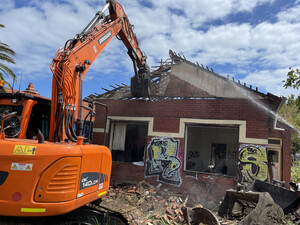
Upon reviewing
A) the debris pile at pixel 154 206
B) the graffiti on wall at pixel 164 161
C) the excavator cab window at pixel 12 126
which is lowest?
the debris pile at pixel 154 206

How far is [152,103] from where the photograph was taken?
35.0 ft

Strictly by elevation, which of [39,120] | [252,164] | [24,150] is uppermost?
[39,120]

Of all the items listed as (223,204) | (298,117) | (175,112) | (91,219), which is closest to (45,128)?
(91,219)

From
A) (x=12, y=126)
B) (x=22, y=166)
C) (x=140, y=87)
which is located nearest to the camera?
(x=22, y=166)

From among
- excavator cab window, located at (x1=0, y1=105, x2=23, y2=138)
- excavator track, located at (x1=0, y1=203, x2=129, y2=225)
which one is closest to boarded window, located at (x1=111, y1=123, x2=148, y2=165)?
excavator track, located at (x1=0, y1=203, x2=129, y2=225)

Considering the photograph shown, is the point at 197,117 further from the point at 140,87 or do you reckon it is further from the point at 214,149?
the point at 214,149

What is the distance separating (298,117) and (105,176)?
104 ft

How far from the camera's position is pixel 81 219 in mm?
4148

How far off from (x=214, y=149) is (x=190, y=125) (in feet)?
22.8

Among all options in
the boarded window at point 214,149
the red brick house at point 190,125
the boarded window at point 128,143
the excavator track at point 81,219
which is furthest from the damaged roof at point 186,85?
the excavator track at point 81,219

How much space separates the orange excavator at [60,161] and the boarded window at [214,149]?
10.9 meters

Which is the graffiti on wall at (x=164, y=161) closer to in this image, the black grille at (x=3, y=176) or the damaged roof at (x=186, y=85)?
the damaged roof at (x=186, y=85)

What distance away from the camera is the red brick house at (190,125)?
866 cm

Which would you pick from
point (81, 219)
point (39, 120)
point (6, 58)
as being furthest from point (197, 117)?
point (6, 58)
